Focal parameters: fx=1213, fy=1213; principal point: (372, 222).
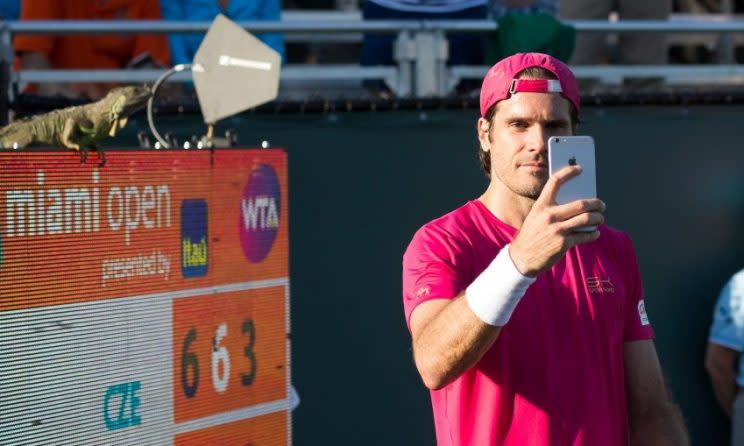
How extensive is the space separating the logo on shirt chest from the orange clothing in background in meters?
3.41

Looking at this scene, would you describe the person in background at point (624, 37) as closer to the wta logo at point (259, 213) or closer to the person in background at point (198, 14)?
the person in background at point (198, 14)


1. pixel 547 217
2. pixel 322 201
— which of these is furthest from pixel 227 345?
pixel 322 201

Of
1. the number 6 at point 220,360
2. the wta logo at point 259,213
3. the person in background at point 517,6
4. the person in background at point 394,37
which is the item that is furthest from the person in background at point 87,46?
the number 6 at point 220,360

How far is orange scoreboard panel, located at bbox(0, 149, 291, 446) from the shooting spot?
2609 millimetres

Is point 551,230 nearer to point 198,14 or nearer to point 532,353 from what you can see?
point 532,353

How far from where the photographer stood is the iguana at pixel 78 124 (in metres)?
2.96

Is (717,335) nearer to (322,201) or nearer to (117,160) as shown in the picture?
(322,201)

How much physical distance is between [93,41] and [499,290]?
4.00 meters

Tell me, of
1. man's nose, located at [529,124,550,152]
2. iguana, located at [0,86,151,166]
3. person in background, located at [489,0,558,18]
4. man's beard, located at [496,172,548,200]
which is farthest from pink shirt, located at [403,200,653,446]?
person in background, located at [489,0,558,18]

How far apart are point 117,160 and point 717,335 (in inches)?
139

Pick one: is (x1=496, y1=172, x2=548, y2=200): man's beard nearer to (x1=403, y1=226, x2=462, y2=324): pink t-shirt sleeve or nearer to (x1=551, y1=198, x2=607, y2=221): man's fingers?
(x1=403, y1=226, x2=462, y2=324): pink t-shirt sleeve

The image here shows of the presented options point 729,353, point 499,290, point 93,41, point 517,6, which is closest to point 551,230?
point 499,290

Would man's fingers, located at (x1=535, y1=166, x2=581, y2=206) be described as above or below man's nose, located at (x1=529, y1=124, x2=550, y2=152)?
below

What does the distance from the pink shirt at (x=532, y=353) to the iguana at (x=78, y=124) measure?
86cm
